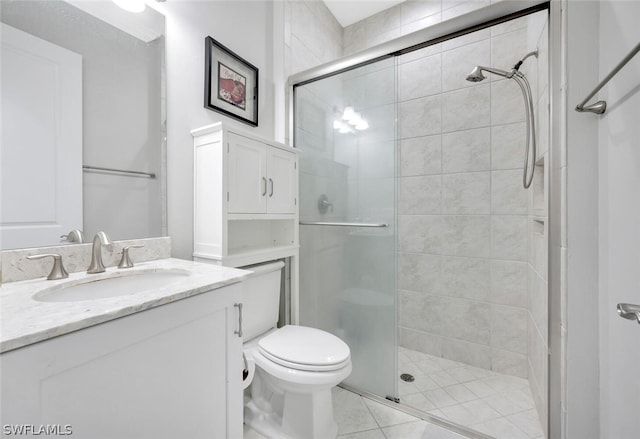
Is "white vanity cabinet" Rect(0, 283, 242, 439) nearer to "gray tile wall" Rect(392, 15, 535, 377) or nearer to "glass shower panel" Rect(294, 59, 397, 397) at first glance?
"glass shower panel" Rect(294, 59, 397, 397)

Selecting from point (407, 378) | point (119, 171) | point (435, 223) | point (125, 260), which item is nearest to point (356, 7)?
point (435, 223)

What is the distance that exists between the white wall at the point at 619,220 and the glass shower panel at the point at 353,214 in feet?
2.74

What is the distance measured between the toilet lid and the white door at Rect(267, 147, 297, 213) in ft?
2.18

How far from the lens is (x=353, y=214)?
1.70 meters

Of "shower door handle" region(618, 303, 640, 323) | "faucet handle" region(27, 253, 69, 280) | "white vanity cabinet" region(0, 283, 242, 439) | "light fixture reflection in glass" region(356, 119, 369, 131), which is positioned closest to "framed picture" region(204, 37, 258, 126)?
"light fixture reflection in glass" region(356, 119, 369, 131)

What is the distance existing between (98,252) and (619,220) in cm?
172

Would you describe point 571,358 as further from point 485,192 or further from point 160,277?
point 160,277

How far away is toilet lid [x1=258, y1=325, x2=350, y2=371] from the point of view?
1164mm

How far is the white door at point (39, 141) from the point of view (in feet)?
2.75

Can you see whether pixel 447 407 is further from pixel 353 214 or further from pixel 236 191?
pixel 236 191

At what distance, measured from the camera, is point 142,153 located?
3.88 ft

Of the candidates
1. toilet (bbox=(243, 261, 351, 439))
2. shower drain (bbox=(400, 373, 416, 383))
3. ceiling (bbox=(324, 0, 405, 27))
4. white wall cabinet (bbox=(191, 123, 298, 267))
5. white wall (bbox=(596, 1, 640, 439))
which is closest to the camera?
white wall (bbox=(596, 1, 640, 439))

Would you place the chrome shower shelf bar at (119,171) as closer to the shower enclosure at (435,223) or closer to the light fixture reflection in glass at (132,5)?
the light fixture reflection in glass at (132,5)

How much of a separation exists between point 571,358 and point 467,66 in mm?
1863
